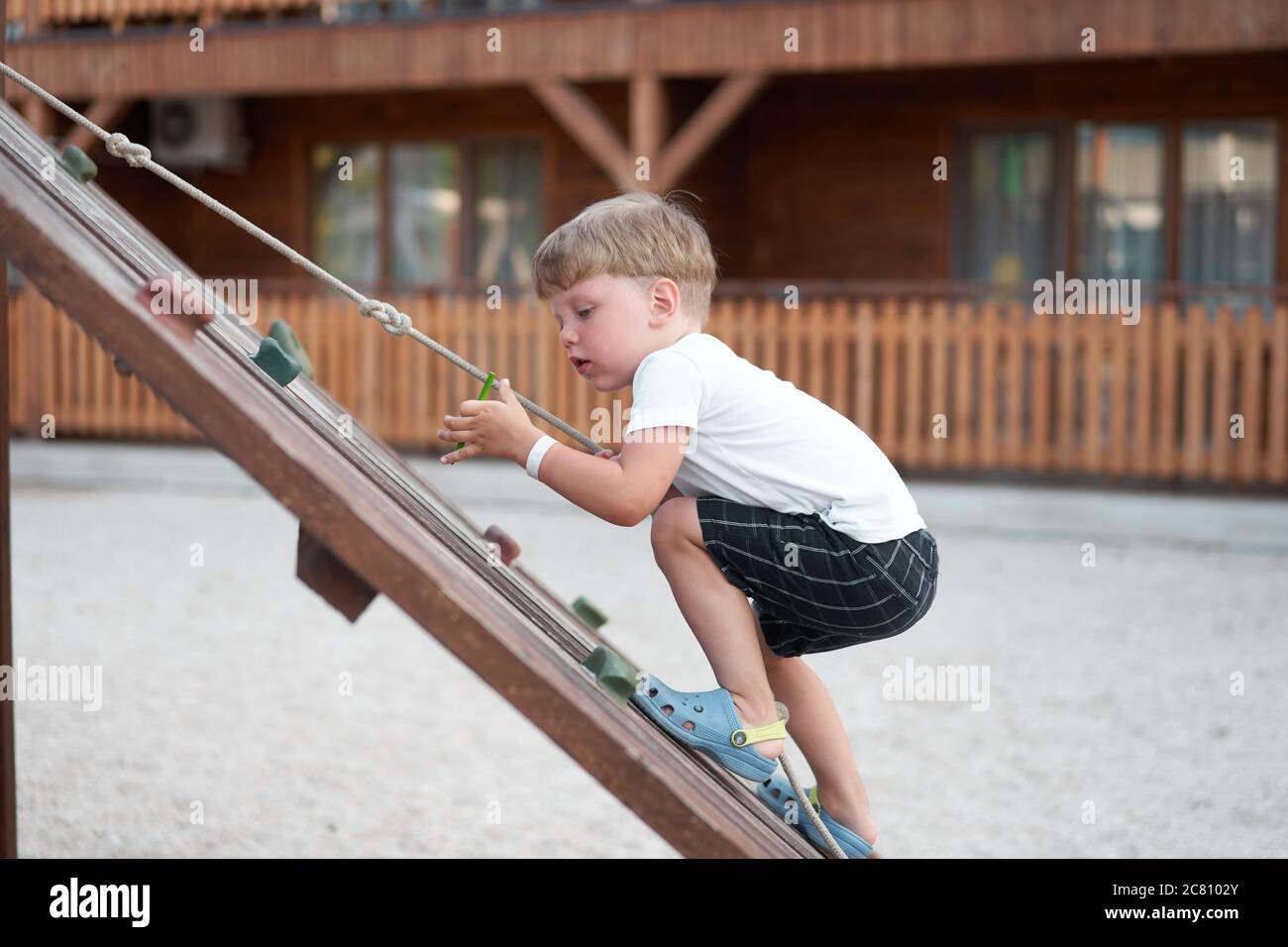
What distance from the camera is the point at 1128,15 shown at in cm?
1043

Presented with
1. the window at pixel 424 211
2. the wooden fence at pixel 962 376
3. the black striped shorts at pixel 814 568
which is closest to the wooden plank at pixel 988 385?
the wooden fence at pixel 962 376

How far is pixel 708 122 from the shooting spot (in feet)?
36.9

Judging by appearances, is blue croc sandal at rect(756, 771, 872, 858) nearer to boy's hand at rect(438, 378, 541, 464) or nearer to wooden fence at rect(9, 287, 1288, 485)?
boy's hand at rect(438, 378, 541, 464)

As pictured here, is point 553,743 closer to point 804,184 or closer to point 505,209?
point 804,184

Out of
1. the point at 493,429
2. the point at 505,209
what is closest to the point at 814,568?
the point at 493,429

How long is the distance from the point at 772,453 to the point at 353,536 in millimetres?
815

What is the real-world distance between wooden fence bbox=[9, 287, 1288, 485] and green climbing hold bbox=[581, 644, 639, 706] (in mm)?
8121

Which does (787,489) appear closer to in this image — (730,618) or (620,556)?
(730,618)

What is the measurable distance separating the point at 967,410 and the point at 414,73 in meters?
5.53

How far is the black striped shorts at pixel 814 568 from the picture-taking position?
96.7 inches

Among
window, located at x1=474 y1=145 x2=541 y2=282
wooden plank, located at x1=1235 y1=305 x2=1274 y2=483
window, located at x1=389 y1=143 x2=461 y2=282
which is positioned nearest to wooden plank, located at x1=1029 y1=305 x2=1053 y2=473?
wooden plank, located at x1=1235 y1=305 x2=1274 y2=483

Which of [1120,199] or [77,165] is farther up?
[1120,199]

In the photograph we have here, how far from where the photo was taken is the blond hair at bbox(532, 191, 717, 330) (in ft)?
7.88

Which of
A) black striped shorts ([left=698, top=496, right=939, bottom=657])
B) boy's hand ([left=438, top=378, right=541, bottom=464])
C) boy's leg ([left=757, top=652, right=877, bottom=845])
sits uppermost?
boy's hand ([left=438, top=378, right=541, bottom=464])
